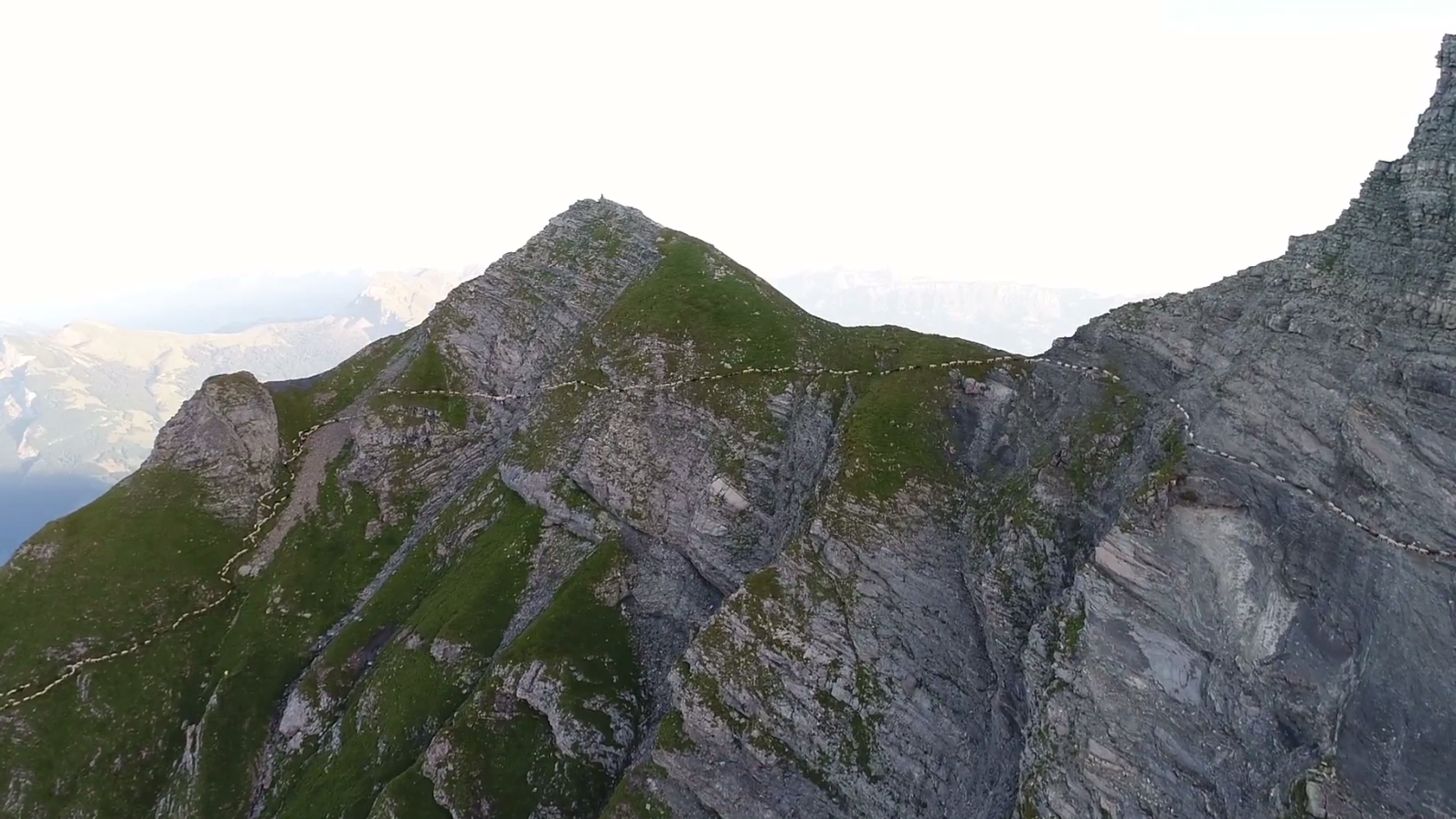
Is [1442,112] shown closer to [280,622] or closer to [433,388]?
[433,388]

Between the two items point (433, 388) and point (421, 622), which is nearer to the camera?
point (421, 622)

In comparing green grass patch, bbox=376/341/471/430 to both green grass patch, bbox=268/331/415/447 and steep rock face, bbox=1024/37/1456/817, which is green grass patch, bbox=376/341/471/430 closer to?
green grass patch, bbox=268/331/415/447

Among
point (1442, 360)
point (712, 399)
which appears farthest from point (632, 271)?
point (1442, 360)

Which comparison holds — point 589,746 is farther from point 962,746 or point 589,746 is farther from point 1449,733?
point 1449,733

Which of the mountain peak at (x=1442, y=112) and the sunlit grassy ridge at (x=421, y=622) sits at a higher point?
the mountain peak at (x=1442, y=112)

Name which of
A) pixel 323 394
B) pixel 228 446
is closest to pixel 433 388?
pixel 323 394

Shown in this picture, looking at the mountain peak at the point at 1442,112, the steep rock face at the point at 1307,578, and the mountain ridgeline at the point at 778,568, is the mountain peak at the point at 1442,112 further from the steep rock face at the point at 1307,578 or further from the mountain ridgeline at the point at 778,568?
the mountain ridgeline at the point at 778,568

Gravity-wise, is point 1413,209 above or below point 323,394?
above

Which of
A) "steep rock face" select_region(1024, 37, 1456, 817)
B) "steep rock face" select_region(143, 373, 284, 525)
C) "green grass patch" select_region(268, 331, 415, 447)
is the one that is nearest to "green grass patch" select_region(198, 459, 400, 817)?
"steep rock face" select_region(143, 373, 284, 525)

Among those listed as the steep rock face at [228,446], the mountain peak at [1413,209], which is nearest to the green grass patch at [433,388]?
the steep rock face at [228,446]
